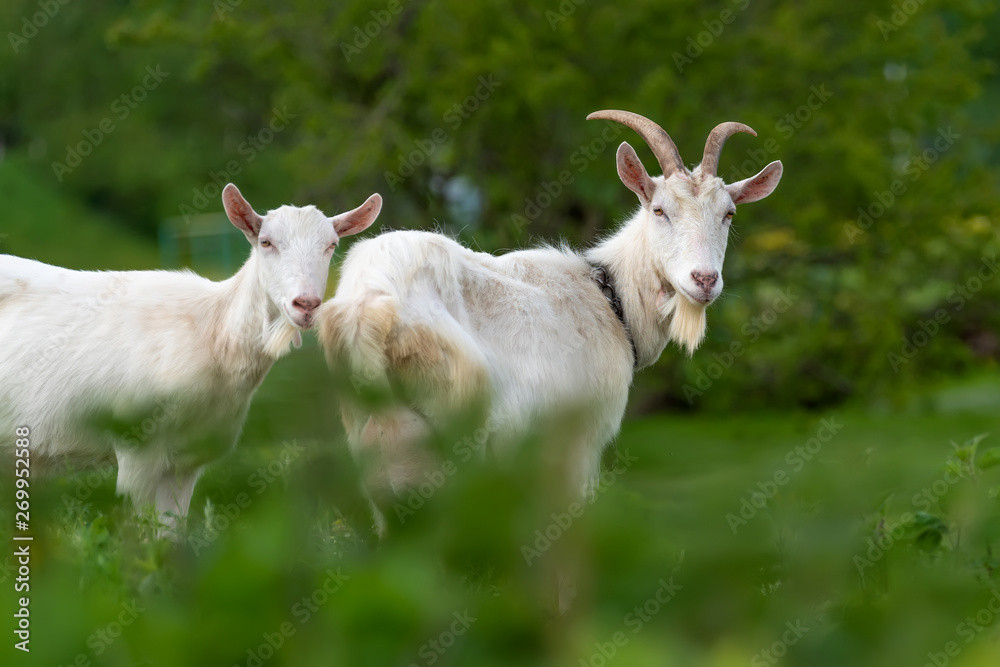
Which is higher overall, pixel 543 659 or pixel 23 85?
pixel 543 659

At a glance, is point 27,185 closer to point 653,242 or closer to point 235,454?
point 653,242

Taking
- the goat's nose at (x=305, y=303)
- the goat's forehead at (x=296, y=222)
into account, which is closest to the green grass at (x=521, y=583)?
the goat's nose at (x=305, y=303)

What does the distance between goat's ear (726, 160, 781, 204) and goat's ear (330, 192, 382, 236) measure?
1795 mm

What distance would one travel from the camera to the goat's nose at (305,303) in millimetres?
4824

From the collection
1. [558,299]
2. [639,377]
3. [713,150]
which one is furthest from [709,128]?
[558,299]

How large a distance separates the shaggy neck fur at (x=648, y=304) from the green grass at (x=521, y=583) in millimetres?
4409

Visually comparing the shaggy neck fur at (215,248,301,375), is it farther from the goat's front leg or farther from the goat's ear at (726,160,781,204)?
the goat's front leg

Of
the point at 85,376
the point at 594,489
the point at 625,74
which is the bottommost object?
the point at 625,74

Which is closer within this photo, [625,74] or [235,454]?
[235,454]

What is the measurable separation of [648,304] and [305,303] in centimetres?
175

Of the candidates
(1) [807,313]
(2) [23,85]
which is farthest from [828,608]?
(2) [23,85]

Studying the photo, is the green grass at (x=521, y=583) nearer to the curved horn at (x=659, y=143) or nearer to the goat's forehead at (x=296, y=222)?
the goat's forehead at (x=296, y=222)

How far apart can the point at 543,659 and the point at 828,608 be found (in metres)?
0.25

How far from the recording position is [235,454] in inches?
64.1
